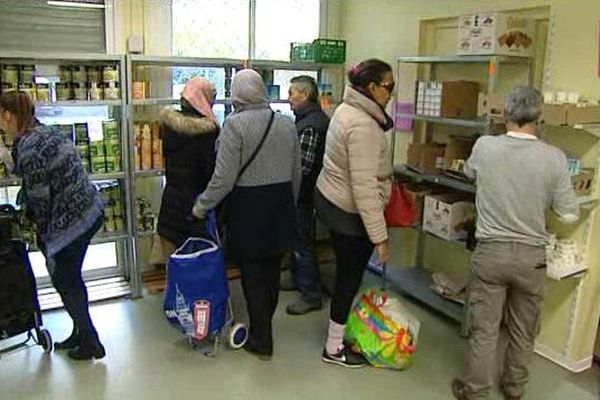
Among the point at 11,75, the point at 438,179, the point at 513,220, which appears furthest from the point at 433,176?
the point at 11,75

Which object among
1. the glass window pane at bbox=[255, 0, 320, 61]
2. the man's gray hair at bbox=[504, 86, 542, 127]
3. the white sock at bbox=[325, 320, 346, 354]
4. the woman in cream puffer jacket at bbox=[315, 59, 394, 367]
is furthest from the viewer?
the glass window pane at bbox=[255, 0, 320, 61]

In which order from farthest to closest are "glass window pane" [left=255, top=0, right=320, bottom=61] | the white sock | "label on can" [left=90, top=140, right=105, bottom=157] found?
"glass window pane" [left=255, top=0, right=320, bottom=61] → "label on can" [left=90, top=140, right=105, bottom=157] → the white sock

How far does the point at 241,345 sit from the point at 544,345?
173cm

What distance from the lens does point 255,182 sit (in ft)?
9.15

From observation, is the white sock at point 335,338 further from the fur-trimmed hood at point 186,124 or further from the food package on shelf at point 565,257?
the fur-trimmed hood at point 186,124

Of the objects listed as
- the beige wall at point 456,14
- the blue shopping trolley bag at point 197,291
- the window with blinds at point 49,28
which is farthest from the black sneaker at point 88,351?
the beige wall at point 456,14

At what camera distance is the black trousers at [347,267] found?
2822 mm

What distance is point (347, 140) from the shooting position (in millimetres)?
2629

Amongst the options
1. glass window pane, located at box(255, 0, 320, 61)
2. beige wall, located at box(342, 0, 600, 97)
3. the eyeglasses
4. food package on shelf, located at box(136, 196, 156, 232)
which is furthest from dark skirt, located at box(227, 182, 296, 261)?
glass window pane, located at box(255, 0, 320, 61)

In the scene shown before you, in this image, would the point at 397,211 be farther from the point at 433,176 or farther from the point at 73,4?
the point at 73,4

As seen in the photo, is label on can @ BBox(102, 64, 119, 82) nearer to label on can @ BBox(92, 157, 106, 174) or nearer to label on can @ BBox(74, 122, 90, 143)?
label on can @ BBox(74, 122, 90, 143)

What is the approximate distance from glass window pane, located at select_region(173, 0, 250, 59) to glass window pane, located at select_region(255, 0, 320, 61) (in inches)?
5.8

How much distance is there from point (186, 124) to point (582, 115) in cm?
202

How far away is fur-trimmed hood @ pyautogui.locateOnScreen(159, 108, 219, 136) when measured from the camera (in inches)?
122
